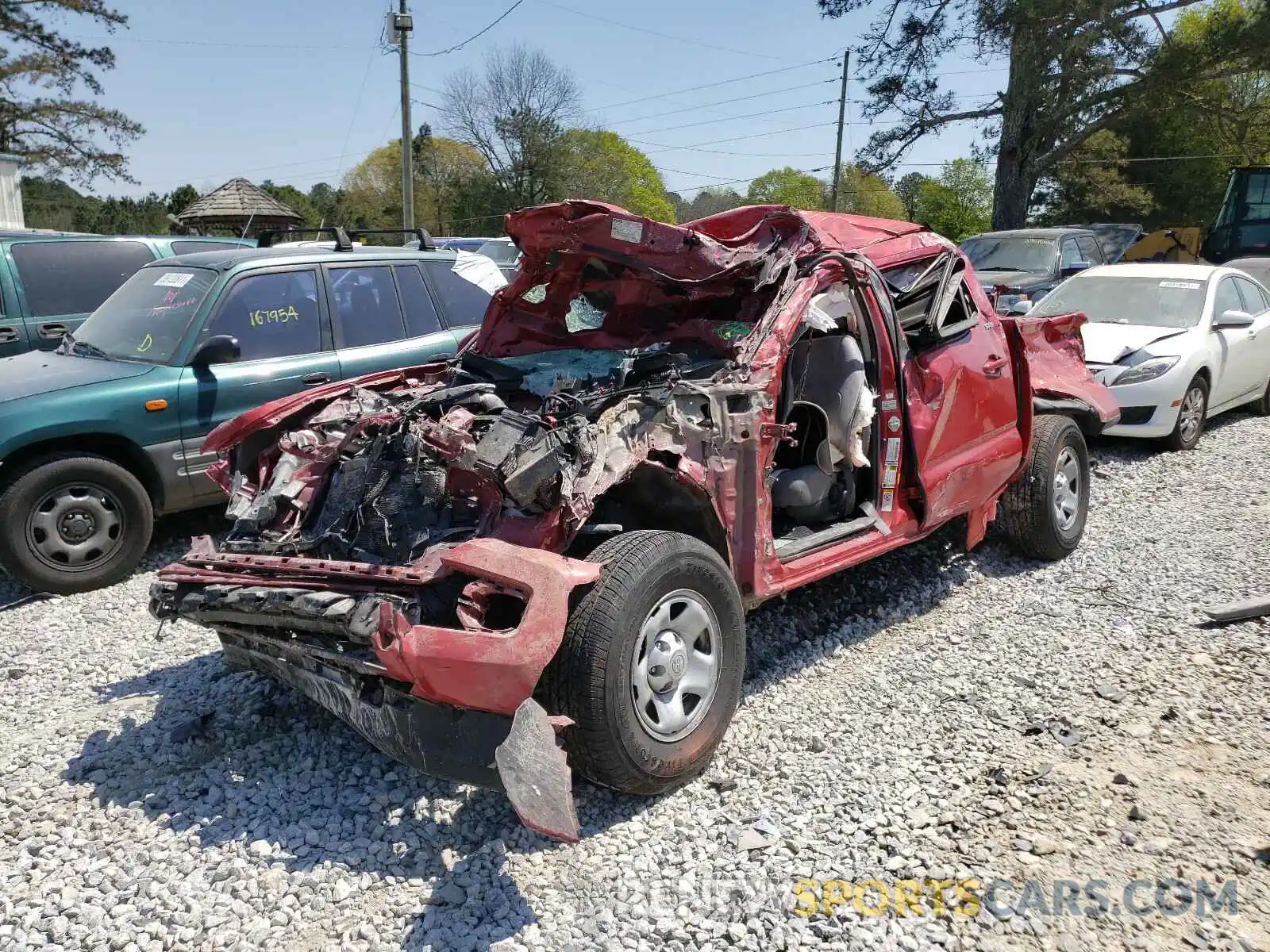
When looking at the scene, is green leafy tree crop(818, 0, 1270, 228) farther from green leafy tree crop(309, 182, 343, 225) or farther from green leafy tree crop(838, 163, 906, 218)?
green leafy tree crop(309, 182, 343, 225)

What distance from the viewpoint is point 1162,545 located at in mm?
5832

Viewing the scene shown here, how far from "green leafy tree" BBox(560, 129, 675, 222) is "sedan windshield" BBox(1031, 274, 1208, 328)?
97.5 feet

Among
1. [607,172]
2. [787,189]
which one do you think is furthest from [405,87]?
[787,189]

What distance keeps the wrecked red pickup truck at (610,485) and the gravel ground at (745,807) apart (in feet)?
1.15

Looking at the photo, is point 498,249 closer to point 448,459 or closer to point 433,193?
point 448,459

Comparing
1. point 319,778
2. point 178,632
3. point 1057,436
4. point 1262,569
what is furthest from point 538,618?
point 1262,569

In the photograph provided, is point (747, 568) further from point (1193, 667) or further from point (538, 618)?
point (1193, 667)

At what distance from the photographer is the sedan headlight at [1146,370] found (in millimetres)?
7926

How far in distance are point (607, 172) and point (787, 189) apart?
79.2 ft

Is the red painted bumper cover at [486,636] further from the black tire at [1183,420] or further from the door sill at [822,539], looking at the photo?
the black tire at [1183,420]

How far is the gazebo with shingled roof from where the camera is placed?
21.8 meters

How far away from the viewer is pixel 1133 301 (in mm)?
8922

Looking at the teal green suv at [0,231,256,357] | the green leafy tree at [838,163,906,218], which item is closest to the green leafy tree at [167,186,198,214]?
the green leafy tree at [838,163,906,218]

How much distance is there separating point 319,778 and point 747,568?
1.79 metres
